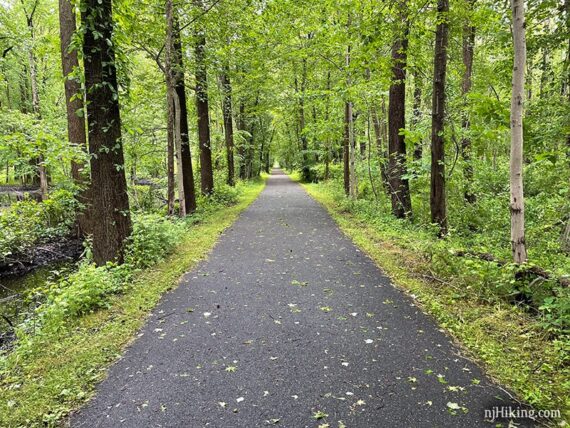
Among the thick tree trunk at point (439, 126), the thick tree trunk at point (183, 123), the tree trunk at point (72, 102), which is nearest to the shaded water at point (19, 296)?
the tree trunk at point (72, 102)

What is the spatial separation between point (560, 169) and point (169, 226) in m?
8.11

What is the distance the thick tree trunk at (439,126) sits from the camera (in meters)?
6.63

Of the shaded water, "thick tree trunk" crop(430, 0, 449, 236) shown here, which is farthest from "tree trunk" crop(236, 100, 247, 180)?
"thick tree trunk" crop(430, 0, 449, 236)

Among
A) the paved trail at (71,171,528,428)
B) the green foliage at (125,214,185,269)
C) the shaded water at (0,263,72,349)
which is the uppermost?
the green foliage at (125,214,185,269)

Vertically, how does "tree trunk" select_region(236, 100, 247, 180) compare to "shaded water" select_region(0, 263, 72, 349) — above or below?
above

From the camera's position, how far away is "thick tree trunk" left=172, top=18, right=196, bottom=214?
9.72 meters

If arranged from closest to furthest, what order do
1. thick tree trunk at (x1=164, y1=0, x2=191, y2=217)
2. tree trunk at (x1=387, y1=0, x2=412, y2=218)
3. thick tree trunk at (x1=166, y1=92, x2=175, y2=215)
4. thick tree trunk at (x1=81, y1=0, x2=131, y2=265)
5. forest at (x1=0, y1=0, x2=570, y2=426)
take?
1. forest at (x1=0, y1=0, x2=570, y2=426)
2. thick tree trunk at (x1=81, y1=0, x2=131, y2=265)
3. thick tree trunk at (x1=164, y1=0, x2=191, y2=217)
4. thick tree trunk at (x1=166, y1=92, x2=175, y2=215)
5. tree trunk at (x1=387, y1=0, x2=412, y2=218)

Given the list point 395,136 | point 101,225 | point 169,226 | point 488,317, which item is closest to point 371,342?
point 488,317

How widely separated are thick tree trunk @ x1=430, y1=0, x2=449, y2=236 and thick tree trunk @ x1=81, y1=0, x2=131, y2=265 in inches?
226

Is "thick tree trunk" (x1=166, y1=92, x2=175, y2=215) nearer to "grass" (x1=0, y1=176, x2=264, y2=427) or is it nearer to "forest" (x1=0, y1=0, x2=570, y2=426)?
"forest" (x1=0, y1=0, x2=570, y2=426)

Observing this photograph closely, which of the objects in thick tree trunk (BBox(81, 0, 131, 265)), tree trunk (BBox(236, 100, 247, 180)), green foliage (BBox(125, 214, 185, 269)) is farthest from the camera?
tree trunk (BBox(236, 100, 247, 180))

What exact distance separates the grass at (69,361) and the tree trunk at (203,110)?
8.02 meters

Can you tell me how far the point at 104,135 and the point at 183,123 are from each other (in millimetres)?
5838

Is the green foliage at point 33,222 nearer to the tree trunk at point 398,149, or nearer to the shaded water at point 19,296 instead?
the shaded water at point 19,296
